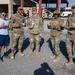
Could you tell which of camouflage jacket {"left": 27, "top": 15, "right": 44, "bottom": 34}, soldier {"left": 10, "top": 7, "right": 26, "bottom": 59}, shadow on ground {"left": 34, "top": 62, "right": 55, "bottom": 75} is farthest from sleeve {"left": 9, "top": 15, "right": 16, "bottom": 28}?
shadow on ground {"left": 34, "top": 62, "right": 55, "bottom": 75}

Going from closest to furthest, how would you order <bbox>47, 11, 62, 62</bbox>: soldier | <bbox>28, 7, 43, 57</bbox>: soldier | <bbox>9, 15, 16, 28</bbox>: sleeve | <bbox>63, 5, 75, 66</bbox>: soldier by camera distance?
<bbox>63, 5, 75, 66</bbox>: soldier < <bbox>47, 11, 62, 62</bbox>: soldier < <bbox>9, 15, 16, 28</bbox>: sleeve < <bbox>28, 7, 43, 57</bbox>: soldier

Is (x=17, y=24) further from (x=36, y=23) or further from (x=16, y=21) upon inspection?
(x=36, y=23)

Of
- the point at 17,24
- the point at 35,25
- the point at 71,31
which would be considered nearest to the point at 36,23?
the point at 35,25

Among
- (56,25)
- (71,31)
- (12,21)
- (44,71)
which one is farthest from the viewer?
(12,21)

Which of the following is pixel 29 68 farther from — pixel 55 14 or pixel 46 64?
pixel 55 14

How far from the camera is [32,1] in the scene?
55656mm

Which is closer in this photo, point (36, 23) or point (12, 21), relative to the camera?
point (12, 21)

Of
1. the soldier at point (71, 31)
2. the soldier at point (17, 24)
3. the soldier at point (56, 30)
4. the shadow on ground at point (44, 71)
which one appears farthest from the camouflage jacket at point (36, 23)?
the shadow on ground at point (44, 71)

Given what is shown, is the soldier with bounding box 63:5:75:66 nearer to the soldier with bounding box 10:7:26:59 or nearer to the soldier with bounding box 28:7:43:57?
the soldier with bounding box 28:7:43:57

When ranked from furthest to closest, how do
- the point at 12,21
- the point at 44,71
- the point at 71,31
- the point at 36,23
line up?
1. the point at 36,23
2. the point at 12,21
3. the point at 71,31
4. the point at 44,71

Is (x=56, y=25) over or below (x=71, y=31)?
over

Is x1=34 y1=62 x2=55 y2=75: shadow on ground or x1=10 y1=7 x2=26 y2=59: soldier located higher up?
x1=10 y1=7 x2=26 y2=59: soldier

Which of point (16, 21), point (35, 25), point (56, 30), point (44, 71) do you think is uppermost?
point (16, 21)

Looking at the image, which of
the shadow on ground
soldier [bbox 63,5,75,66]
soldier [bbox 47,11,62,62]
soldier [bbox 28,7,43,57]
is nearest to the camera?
the shadow on ground
